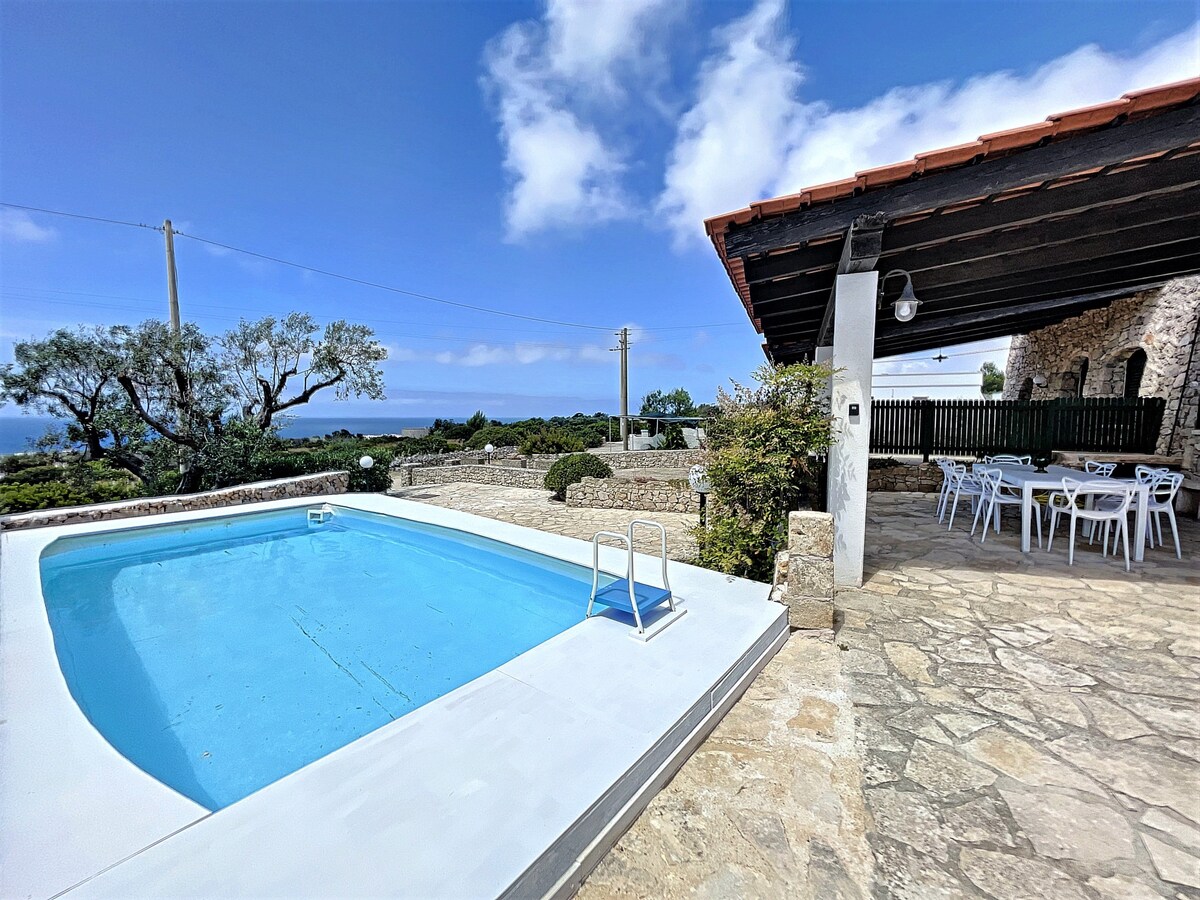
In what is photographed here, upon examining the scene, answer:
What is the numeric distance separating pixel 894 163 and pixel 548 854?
17.2 ft

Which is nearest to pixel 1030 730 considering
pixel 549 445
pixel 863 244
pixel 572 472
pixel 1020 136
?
pixel 863 244

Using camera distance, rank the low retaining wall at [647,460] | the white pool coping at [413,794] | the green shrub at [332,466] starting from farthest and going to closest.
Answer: the low retaining wall at [647,460] < the green shrub at [332,466] < the white pool coping at [413,794]

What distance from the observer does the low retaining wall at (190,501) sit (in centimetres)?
843

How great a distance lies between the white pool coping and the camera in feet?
5.69

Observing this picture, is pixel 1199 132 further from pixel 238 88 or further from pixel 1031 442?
pixel 238 88

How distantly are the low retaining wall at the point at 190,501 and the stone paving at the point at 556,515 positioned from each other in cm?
224

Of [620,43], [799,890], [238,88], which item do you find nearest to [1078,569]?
[799,890]

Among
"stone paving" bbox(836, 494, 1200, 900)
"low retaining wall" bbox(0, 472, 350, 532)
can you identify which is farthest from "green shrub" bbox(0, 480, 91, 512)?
"stone paving" bbox(836, 494, 1200, 900)

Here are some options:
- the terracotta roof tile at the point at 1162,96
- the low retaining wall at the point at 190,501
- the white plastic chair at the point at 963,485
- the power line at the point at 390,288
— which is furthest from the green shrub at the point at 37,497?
the white plastic chair at the point at 963,485

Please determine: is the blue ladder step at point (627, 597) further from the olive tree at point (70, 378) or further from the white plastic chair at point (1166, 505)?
the olive tree at point (70, 378)

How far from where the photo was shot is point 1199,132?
352cm

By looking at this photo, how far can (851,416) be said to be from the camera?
15.9 ft

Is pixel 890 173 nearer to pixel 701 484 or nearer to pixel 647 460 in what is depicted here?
pixel 701 484

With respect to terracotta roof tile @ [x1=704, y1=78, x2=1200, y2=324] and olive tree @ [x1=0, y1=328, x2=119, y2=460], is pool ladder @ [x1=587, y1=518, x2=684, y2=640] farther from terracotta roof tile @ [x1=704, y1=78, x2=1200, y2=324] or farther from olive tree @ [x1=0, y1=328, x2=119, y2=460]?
olive tree @ [x1=0, y1=328, x2=119, y2=460]
